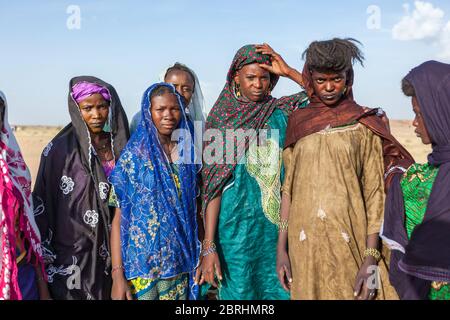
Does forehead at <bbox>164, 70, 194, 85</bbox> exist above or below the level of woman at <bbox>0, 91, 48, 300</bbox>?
above

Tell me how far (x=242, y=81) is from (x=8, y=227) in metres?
1.94

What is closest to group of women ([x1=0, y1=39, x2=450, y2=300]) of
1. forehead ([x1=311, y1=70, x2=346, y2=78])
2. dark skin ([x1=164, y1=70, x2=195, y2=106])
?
forehead ([x1=311, y1=70, x2=346, y2=78])

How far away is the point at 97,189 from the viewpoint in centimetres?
393

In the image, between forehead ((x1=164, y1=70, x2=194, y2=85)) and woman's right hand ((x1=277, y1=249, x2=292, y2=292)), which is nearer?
woman's right hand ((x1=277, y1=249, x2=292, y2=292))

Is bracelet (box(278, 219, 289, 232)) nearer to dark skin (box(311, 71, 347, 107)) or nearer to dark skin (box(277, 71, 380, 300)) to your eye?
dark skin (box(277, 71, 380, 300))

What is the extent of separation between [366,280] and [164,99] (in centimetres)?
188

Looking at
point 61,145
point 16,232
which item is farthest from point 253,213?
point 16,232

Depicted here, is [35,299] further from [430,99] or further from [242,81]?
[430,99]

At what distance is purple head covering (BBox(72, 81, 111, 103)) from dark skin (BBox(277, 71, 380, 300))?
1.64 meters

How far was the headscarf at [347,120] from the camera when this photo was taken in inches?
138

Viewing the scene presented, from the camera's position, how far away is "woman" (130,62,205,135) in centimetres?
540

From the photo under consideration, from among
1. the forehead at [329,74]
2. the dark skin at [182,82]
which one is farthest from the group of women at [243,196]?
the dark skin at [182,82]

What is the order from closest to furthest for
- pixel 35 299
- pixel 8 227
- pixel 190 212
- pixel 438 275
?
pixel 438 275 < pixel 8 227 < pixel 35 299 < pixel 190 212
